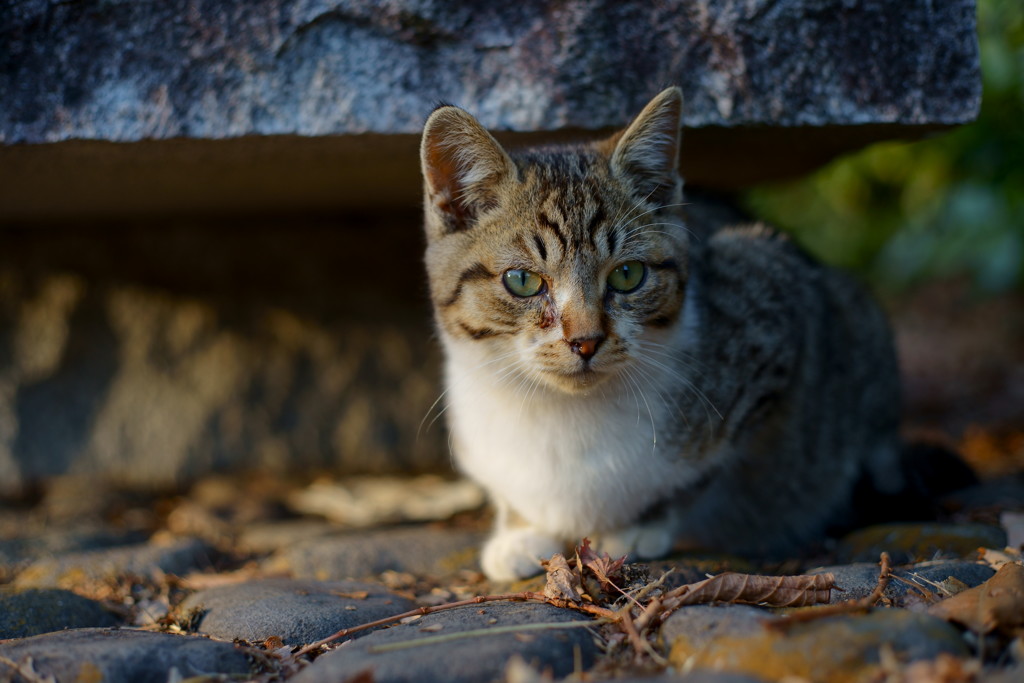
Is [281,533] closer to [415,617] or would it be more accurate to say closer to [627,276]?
[415,617]

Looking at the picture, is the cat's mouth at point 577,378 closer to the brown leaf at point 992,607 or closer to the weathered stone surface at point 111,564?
the brown leaf at point 992,607

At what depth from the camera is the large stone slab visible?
300 centimetres

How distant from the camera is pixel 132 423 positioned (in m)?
4.61

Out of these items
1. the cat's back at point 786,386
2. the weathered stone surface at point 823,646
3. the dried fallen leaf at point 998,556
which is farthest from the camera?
the cat's back at point 786,386

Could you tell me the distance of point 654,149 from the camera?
2887 mm

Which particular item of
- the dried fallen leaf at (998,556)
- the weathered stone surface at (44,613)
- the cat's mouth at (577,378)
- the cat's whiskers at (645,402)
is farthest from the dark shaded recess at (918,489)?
the weathered stone surface at (44,613)

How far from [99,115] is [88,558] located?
66.0 inches

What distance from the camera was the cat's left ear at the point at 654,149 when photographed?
2.77 meters

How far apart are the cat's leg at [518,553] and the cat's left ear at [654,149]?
1.23m

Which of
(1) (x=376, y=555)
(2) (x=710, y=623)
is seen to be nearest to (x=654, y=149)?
(2) (x=710, y=623)

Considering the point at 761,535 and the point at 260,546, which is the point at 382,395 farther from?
the point at 761,535

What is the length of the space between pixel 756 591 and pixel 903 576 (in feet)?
1.84

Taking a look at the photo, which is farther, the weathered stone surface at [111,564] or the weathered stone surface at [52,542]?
the weathered stone surface at [52,542]

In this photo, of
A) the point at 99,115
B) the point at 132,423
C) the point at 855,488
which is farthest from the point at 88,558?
the point at 855,488
